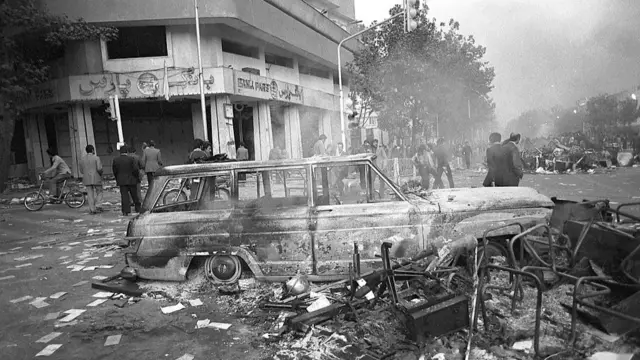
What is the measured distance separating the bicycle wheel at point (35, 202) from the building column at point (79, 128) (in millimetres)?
6708

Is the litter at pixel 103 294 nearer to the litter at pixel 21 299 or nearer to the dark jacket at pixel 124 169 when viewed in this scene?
the litter at pixel 21 299

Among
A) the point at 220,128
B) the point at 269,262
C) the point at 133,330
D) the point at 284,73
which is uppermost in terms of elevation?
the point at 284,73

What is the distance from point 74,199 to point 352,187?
1096cm

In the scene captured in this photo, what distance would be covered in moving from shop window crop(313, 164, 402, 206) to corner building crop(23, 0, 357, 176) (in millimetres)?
11062

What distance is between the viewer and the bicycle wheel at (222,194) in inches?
198

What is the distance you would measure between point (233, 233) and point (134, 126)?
20.8 m

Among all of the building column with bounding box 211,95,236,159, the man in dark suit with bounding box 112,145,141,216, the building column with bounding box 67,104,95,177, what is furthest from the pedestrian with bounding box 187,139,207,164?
the building column with bounding box 67,104,95,177

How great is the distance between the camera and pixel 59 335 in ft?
13.0

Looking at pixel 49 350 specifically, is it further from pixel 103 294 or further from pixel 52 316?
pixel 103 294

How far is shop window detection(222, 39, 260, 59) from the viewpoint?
20.5 metres

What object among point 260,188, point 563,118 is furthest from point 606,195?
point 563,118

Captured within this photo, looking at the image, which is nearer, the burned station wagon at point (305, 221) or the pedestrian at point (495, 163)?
the burned station wagon at point (305, 221)

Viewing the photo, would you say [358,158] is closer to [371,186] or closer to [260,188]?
[371,186]

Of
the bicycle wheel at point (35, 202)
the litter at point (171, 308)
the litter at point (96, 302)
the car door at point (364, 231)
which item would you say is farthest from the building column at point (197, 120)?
the car door at point (364, 231)
